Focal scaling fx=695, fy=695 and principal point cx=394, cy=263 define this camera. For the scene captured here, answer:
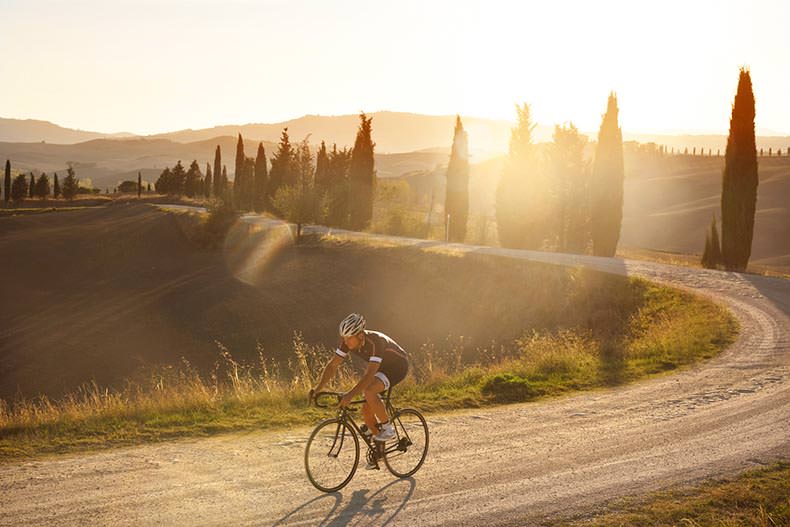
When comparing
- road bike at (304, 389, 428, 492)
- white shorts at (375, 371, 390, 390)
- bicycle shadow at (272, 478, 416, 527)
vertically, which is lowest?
bicycle shadow at (272, 478, 416, 527)

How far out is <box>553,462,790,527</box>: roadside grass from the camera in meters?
7.87

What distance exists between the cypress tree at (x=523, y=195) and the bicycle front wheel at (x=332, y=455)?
131ft

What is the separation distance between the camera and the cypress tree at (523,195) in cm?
4738

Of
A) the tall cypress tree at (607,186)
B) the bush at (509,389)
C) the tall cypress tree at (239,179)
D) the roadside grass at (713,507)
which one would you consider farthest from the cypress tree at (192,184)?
the roadside grass at (713,507)

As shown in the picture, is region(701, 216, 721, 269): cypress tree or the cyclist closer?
the cyclist

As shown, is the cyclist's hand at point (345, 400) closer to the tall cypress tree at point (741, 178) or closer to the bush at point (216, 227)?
the tall cypress tree at point (741, 178)

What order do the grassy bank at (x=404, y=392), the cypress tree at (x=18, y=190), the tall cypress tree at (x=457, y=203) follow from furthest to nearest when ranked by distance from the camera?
the cypress tree at (x=18, y=190)
the tall cypress tree at (x=457, y=203)
the grassy bank at (x=404, y=392)

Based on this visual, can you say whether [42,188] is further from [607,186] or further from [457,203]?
[607,186]

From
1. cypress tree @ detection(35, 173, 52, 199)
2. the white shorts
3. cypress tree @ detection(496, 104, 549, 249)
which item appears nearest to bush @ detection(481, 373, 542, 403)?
the white shorts

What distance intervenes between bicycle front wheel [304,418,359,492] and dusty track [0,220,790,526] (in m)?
0.18

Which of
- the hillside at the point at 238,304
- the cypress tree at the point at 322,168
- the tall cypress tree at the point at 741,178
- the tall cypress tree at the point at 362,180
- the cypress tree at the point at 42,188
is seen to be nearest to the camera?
the hillside at the point at 238,304

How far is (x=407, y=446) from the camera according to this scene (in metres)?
9.19

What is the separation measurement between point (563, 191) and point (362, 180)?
68.3 ft

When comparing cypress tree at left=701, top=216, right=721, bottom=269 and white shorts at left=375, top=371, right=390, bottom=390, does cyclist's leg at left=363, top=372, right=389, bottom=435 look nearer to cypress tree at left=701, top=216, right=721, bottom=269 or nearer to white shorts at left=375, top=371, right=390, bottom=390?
white shorts at left=375, top=371, right=390, bottom=390
